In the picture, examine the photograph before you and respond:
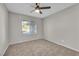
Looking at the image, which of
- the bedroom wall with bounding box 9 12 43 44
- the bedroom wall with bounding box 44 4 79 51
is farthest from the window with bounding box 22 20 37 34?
the bedroom wall with bounding box 44 4 79 51

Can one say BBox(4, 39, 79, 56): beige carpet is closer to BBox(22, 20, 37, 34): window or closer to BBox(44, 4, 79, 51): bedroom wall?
BBox(44, 4, 79, 51): bedroom wall

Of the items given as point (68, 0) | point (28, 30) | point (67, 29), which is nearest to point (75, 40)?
point (67, 29)

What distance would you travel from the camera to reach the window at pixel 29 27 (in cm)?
648

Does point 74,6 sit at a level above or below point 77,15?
above

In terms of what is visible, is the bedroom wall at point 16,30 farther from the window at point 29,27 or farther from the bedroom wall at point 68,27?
the bedroom wall at point 68,27

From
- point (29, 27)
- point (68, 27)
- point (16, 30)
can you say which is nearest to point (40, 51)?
point (68, 27)

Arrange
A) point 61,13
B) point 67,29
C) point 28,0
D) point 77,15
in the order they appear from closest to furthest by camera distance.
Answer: point 28,0, point 77,15, point 67,29, point 61,13

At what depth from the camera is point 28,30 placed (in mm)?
6863

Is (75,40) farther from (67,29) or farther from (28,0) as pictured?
(28,0)

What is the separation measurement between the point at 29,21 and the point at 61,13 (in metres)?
2.98

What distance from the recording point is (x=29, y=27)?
6.91m

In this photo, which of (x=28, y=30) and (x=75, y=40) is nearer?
(x=75, y=40)

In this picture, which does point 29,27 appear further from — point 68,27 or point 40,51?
point 68,27

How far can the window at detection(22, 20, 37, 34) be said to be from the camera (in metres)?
6.48
